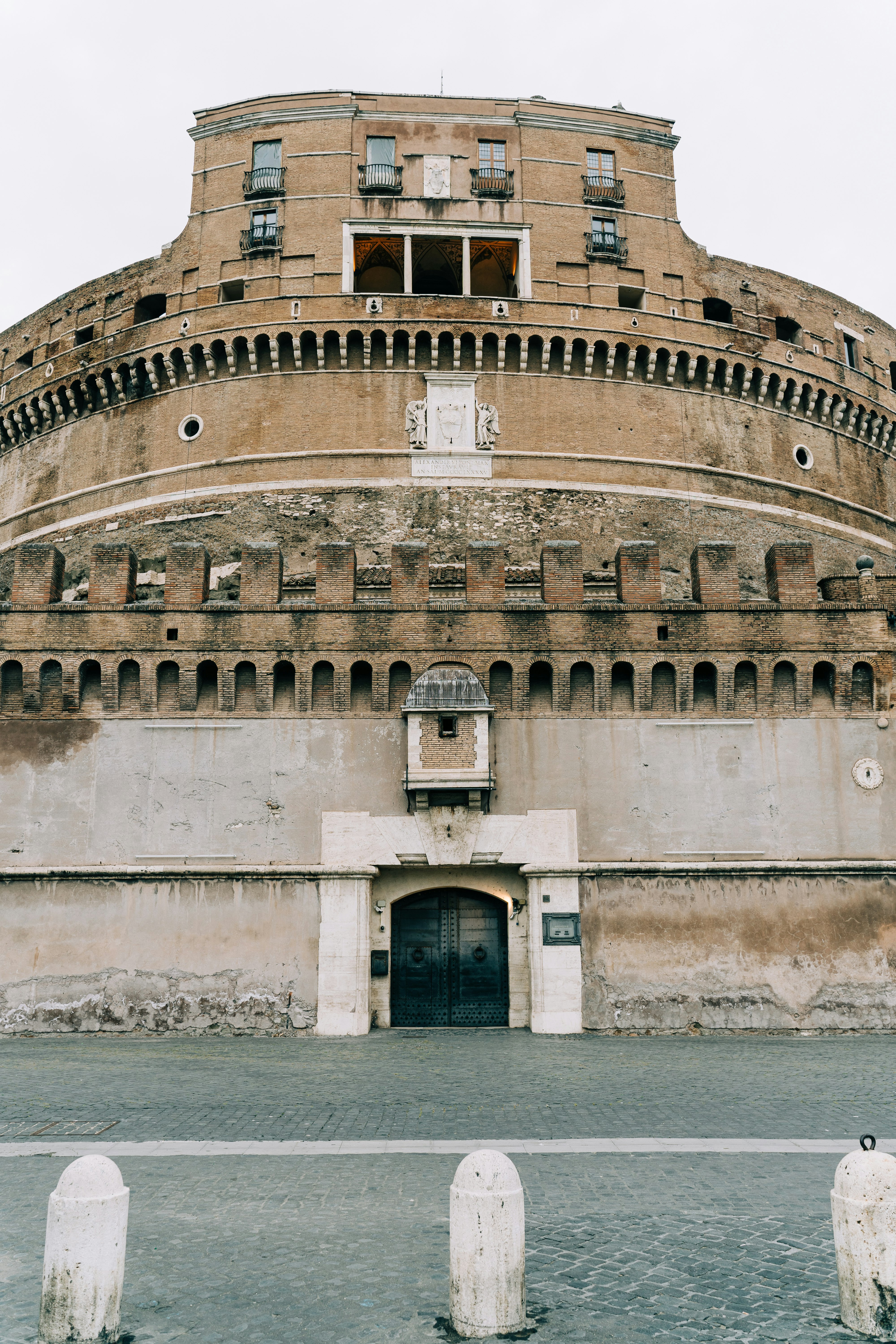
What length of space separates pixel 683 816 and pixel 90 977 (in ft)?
32.0

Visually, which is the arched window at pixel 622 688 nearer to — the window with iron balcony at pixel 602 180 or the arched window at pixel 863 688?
the arched window at pixel 863 688

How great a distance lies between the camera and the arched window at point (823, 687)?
1667 centimetres

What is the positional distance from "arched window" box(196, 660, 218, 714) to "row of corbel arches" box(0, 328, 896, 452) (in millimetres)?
13282

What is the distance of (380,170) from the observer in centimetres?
2844

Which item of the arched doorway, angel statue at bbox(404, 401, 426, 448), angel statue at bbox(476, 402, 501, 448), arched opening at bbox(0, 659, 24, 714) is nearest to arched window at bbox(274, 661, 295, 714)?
arched opening at bbox(0, 659, 24, 714)

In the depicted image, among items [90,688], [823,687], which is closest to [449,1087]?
[90,688]

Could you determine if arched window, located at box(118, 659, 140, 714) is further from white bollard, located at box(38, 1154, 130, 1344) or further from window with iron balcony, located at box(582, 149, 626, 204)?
window with iron balcony, located at box(582, 149, 626, 204)

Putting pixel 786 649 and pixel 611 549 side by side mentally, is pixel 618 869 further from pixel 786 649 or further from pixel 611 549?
pixel 611 549

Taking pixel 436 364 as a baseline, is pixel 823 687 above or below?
below

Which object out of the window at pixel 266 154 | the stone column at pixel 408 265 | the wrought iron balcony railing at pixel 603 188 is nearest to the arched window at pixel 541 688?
the stone column at pixel 408 265

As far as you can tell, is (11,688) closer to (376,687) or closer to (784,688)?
(376,687)

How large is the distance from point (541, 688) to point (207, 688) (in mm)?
5641

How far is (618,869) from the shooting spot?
1572 cm

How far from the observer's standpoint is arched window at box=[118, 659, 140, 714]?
1645cm
